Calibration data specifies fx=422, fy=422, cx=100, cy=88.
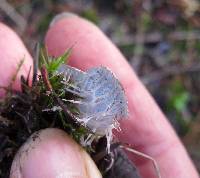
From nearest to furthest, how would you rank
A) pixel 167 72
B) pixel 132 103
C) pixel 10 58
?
1. pixel 10 58
2. pixel 132 103
3. pixel 167 72

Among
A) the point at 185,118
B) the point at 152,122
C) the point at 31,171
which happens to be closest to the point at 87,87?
the point at 31,171

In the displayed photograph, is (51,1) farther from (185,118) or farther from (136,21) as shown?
(185,118)

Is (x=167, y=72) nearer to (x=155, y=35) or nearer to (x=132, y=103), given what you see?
(x=155, y=35)

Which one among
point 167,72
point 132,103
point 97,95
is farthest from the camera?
point 167,72

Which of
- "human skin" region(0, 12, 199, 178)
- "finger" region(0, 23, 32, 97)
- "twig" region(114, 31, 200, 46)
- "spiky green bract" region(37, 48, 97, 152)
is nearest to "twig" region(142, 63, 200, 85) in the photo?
"twig" region(114, 31, 200, 46)

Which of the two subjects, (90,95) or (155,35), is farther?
(155,35)

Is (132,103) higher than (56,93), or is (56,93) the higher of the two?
(56,93)

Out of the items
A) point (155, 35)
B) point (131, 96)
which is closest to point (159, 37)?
point (155, 35)
